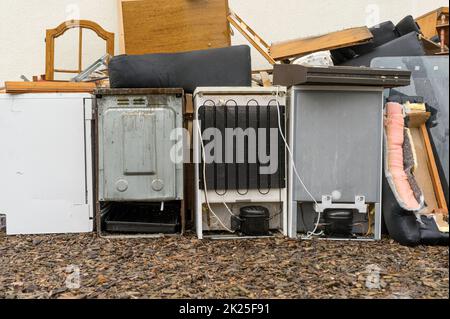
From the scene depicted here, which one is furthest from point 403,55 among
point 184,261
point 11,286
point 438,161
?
point 11,286

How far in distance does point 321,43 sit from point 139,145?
4.91 ft

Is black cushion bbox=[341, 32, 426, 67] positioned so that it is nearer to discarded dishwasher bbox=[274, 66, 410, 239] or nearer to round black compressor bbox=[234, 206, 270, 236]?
discarded dishwasher bbox=[274, 66, 410, 239]

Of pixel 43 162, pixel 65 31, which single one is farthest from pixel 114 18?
pixel 43 162

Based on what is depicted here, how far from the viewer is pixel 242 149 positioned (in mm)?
2596

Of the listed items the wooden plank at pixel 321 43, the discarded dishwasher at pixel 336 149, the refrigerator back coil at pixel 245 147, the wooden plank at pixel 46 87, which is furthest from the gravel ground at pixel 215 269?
the wooden plank at pixel 321 43

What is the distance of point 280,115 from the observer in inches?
103

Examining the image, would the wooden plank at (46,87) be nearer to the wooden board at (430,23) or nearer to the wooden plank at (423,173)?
the wooden plank at (423,173)

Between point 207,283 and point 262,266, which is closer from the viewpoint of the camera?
point 207,283

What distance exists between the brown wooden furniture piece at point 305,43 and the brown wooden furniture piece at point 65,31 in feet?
3.47

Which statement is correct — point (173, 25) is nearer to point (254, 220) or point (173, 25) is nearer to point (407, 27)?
point (254, 220)

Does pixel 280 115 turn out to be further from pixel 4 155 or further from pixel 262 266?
pixel 4 155

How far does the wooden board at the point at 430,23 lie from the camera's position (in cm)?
334

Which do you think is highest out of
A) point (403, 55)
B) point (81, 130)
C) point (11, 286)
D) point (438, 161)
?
point (403, 55)

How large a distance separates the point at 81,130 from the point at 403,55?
205 centimetres
